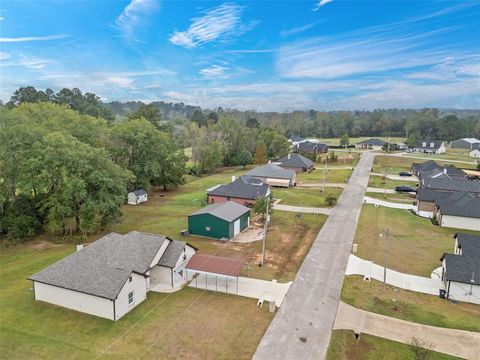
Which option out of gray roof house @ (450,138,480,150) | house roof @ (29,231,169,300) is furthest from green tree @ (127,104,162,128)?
gray roof house @ (450,138,480,150)

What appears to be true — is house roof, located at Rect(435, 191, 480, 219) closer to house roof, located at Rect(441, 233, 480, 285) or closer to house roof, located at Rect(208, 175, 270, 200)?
house roof, located at Rect(441, 233, 480, 285)

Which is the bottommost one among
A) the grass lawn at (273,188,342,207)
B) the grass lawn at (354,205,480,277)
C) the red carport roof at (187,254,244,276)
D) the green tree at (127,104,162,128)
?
the grass lawn at (354,205,480,277)

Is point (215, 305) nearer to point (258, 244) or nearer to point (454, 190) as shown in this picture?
point (258, 244)

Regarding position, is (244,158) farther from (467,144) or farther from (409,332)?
(467,144)

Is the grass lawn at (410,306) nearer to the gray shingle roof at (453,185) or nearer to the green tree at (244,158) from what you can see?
the gray shingle roof at (453,185)

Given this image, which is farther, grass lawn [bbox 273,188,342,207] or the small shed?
the small shed

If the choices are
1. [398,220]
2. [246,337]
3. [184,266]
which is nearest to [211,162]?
[398,220]

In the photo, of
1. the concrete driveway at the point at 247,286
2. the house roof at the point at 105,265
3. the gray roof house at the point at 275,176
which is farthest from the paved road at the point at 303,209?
the house roof at the point at 105,265
